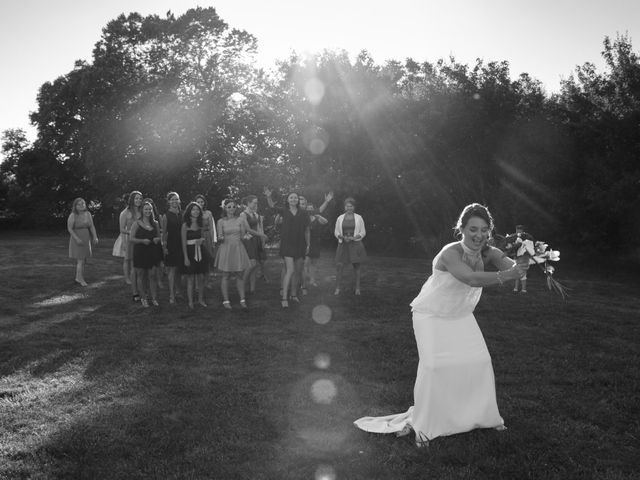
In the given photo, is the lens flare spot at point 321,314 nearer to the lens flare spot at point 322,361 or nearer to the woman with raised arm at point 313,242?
the woman with raised arm at point 313,242

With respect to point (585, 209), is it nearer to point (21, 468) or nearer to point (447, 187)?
point (447, 187)

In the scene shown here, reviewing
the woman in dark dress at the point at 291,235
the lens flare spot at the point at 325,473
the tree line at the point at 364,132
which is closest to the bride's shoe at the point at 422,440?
the lens flare spot at the point at 325,473

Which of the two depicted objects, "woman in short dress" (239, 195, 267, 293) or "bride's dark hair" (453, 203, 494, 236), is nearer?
"bride's dark hair" (453, 203, 494, 236)

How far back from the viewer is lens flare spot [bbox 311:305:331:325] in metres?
10.4

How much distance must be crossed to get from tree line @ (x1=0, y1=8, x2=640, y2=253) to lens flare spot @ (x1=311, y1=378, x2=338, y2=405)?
19.3 metres

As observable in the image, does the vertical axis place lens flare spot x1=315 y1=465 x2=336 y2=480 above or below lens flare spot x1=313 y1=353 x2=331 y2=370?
below

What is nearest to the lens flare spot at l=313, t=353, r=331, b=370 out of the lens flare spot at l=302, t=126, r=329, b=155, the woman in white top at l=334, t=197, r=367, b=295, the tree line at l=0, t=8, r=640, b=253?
the woman in white top at l=334, t=197, r=367, b=295

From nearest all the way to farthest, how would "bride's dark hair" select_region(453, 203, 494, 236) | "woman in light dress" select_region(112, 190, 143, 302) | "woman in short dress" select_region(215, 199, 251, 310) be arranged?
"bride's dark hair" select_region(453, 203, 494, 236), "woman in short dress" select_region(215, 199, 251, 310), "woman in light dress" select_region(112, 190, 143, 302)

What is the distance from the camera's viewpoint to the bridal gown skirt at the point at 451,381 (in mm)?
4809

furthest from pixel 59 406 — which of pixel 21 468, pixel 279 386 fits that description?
pixel 279 386

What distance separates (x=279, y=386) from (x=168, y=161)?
29603mm

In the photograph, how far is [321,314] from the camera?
1110 cm

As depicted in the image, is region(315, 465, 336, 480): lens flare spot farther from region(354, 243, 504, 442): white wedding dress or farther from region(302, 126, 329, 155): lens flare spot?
region(302, 126, 329, 155): lens flare spot

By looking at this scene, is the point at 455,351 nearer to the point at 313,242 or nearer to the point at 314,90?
the point at 313,242
